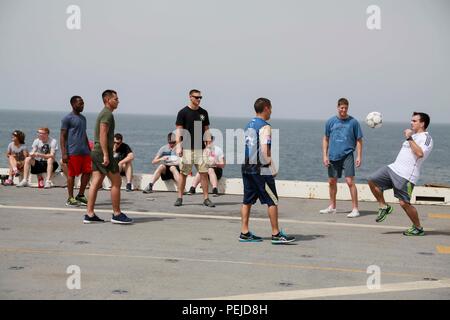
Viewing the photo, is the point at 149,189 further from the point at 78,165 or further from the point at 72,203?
the point at 72,203

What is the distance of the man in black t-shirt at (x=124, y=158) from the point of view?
14.2 m

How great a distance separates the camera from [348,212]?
1204 cm

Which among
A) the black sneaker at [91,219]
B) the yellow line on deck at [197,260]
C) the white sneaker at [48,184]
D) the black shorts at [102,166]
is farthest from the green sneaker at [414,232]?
the white sneaker at [48,184]

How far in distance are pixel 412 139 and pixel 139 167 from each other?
2313 inches

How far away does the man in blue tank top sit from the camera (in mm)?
8891

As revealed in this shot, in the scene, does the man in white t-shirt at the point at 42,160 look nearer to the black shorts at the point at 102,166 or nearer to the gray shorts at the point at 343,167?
the black shorts at the point at 102,166

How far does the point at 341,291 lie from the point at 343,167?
5317mm

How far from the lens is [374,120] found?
11.9 meters

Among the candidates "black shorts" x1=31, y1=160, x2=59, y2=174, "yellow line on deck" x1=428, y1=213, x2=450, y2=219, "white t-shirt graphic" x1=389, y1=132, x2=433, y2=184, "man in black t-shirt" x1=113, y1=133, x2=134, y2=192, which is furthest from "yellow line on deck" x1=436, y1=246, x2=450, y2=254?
"black shorts" x1=31, y1=160, x2=59, y2=174

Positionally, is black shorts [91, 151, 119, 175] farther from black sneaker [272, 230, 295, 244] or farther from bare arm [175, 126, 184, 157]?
black sneaker [272, 230, 295, 244]

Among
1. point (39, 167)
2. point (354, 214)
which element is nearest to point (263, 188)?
point (354, 214)

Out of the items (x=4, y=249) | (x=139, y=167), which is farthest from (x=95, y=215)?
(x=139, y=167)

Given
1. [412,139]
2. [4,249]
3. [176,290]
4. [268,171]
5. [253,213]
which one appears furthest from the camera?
[253,213]
